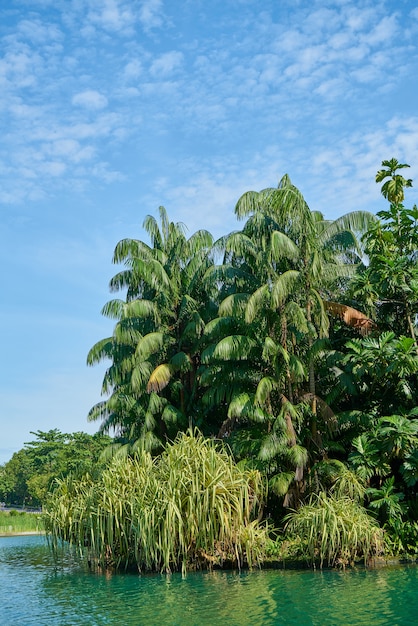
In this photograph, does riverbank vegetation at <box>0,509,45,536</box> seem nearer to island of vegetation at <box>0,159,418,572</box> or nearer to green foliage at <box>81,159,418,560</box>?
island of vegetation at <box>0,159,418,572</box>

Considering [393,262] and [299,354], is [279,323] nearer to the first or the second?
[299,354]

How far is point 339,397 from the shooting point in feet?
63.2

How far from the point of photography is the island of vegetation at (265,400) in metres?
14.6

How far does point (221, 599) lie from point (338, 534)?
3.33 m

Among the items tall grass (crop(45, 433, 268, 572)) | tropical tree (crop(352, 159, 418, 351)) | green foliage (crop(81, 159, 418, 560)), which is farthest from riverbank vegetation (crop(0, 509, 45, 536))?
tropical tree (crop(352, 159, 418, 351))

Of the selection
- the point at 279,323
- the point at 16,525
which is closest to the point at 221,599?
the point at 279,323

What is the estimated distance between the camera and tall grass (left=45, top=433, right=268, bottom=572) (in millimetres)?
14281

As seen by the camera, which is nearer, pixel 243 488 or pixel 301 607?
pixel 301 607

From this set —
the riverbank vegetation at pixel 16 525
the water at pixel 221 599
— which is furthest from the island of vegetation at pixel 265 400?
the riverbank vegetation at pixel 16 525

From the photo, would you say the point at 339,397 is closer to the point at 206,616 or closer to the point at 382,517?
the point at 382,517

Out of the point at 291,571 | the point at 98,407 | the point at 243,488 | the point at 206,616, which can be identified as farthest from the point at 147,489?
the point at 98,407

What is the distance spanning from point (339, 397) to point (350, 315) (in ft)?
8.84

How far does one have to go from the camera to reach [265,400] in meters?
17.9

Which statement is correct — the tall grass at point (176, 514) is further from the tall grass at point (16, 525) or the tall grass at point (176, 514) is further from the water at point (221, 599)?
the tall grass at point (16, 525)
